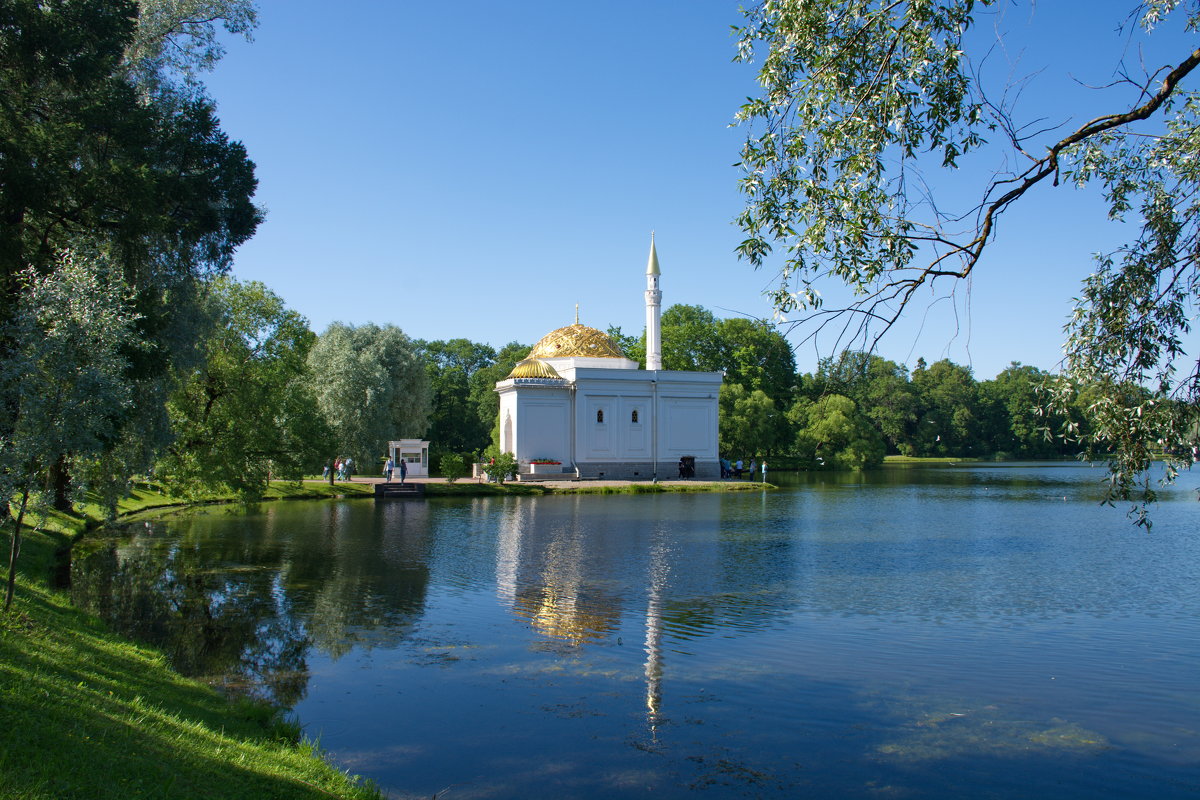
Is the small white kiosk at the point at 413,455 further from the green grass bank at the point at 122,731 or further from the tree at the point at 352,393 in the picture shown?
the green grass bank at the point at 122,731

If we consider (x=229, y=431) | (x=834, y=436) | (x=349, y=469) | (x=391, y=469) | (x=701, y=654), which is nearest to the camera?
(x=701, y=654)

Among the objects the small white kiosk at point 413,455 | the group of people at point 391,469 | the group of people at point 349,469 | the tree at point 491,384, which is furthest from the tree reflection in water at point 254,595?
the tree at point 491,384

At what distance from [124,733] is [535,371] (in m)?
45.5

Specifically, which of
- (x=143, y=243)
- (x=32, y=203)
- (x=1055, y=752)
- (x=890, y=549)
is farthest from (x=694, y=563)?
(x=32, y=203)

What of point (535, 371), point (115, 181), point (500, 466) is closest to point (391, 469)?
point (500, 466)

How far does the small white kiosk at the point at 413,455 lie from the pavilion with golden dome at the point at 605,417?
5158mm

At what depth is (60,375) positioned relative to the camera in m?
10.7

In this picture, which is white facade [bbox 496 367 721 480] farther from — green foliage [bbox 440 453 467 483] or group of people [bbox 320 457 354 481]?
group of people [bbox 320 457 354 481]

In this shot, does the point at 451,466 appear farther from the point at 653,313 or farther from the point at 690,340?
the point at 690,340

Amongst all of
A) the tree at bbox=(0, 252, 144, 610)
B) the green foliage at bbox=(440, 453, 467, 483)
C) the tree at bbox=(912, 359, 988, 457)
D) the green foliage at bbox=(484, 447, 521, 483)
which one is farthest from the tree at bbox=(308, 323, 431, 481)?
the tree at bbox=(912, 359, 988, 457)

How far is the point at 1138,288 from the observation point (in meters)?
7.55

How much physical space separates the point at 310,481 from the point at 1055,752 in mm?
41871

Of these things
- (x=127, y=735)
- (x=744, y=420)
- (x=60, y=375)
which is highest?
(x=744, y=420)

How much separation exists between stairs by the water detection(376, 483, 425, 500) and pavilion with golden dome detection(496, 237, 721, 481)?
891cm
